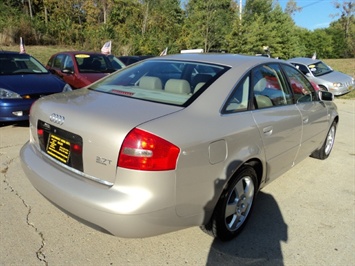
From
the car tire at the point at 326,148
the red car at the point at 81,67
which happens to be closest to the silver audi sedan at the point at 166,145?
the car tire at the point at 326,148

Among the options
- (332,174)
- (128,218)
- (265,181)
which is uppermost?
(128,218)

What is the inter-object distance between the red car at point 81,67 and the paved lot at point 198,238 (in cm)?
431

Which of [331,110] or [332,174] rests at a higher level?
[331,110]

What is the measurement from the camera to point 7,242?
2654 millimetres

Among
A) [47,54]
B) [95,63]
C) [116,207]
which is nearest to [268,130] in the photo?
[116,207]

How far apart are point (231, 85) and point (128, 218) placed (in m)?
1.39

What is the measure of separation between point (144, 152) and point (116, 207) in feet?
1.31

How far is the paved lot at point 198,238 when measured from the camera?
2561 mm

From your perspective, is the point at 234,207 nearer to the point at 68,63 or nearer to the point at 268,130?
the point at 268,130

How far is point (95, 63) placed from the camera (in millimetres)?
8695

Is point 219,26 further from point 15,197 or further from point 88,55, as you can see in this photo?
point 15,197

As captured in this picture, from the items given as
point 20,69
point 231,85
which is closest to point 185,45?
point 20,69

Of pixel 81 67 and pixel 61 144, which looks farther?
pixel 81 67

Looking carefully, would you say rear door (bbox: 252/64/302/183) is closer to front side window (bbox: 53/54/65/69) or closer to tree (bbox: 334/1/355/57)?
front side window (bbox: 53/54/65/69)
